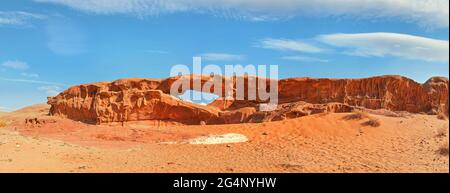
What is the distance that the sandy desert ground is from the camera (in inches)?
454

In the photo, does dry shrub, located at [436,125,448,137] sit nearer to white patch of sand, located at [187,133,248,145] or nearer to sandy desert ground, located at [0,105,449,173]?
sandy desert ground, located at [0,105,449,173]

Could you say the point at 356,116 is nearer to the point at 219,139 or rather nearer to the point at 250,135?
the point at 250,135

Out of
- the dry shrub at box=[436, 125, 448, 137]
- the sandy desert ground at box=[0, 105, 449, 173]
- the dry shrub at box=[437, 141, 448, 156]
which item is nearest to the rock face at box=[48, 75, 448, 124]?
the sandy desert ground at box=[0, 105, 449, 173]

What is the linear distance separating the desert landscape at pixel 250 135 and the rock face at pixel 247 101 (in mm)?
77

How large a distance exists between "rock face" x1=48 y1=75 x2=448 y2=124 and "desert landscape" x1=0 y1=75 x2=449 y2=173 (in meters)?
0.08

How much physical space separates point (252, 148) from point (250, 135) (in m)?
3.47

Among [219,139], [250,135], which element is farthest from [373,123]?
[219,139]

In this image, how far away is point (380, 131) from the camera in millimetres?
17594

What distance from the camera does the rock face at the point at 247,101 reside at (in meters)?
30.2

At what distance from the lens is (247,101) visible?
1426 inches

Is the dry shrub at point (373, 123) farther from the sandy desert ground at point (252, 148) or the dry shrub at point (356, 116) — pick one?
the dry shrub at point (356, 116)
